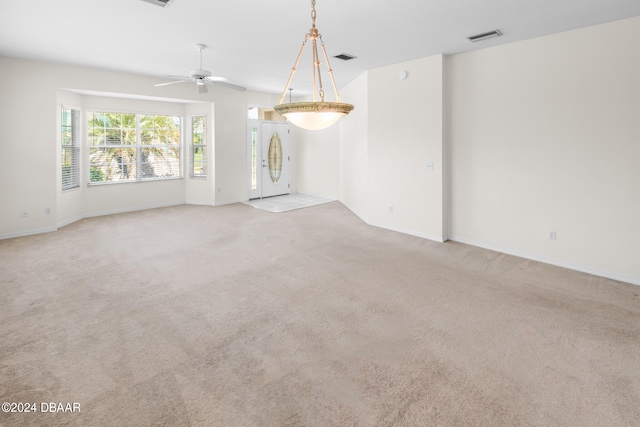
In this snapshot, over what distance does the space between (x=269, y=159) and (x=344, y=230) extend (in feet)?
13.2

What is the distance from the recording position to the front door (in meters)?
8.59

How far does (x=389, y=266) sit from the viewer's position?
160 inches

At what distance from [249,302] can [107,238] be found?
132 inches

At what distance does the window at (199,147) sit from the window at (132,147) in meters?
0.32

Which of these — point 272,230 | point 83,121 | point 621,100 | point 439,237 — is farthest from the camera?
point 83,121

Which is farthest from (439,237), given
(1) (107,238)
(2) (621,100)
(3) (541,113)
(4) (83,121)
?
(4) (83,121)

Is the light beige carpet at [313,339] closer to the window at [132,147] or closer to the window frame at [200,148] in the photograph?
the window at [132,147]

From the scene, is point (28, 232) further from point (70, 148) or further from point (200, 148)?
point (200, 148)

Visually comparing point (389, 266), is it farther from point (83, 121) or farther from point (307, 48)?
point (83, 121)

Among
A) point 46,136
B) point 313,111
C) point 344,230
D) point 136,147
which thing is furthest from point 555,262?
point 136,147

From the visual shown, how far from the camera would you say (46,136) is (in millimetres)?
5438

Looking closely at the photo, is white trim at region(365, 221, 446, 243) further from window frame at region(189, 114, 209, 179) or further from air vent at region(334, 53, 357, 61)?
window frame at region(189, 114, 209, 179)

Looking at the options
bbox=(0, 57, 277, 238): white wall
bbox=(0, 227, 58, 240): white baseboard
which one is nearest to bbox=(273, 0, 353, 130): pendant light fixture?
bbox=(0, 57, 277, 238): white wall

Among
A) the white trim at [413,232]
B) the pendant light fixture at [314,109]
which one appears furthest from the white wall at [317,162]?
the pendant light fixture at [314,109]
